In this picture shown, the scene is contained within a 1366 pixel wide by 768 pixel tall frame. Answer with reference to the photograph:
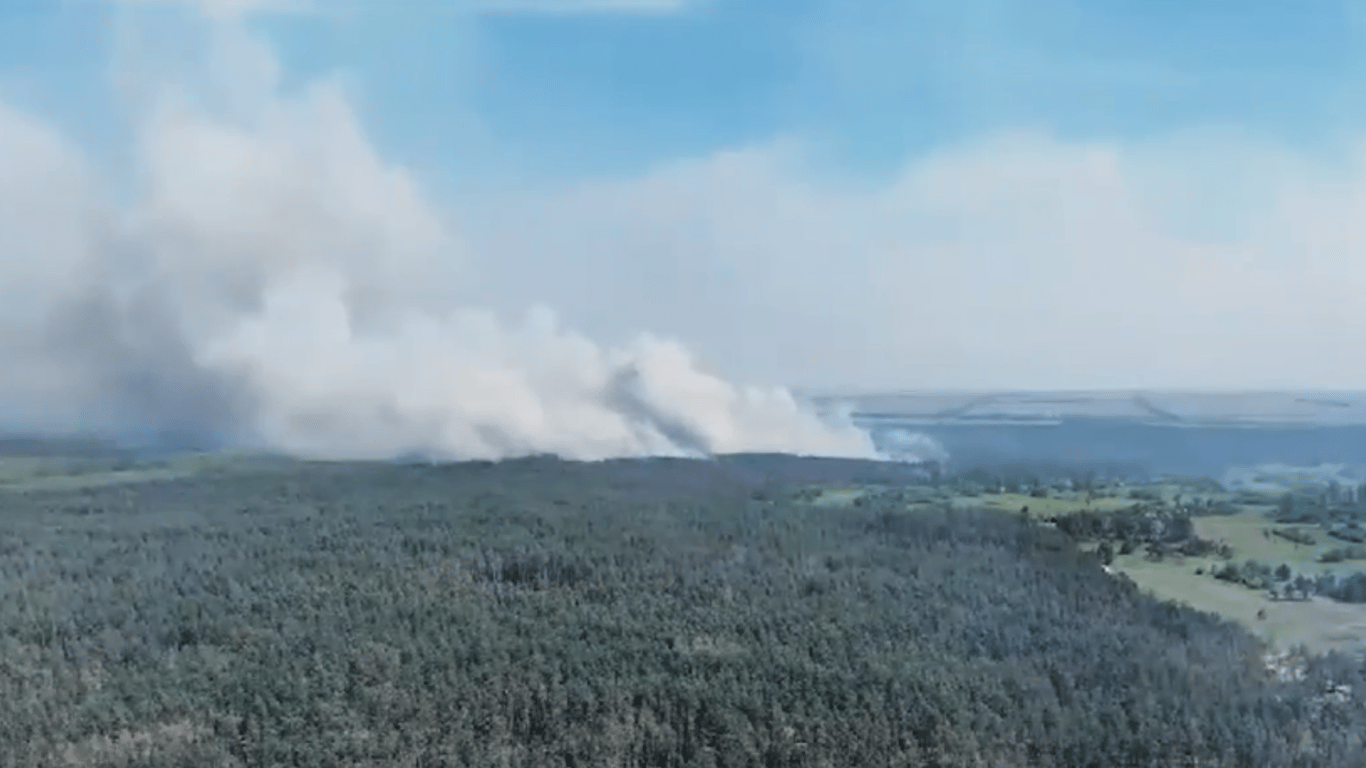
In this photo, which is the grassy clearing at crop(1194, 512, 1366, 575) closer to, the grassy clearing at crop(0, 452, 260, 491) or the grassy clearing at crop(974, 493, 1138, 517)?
the grassy clearing at crop(974, 493, 1138, 517)

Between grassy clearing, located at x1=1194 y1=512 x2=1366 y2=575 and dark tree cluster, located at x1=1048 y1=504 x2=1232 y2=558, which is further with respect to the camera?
A: dark tree cluster, located at x1=1048 y1=504 x2=1232 y2=558

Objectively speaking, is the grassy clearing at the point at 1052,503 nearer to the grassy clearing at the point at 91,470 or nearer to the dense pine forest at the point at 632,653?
the dense pine forest at the point at 632,653

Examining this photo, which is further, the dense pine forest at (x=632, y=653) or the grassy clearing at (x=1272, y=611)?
the dense pine forest at (x=632, y=653)

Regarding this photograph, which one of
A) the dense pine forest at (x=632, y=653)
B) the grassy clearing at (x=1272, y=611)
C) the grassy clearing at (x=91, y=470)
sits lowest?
the dense pine forest at (x=632, y=653)

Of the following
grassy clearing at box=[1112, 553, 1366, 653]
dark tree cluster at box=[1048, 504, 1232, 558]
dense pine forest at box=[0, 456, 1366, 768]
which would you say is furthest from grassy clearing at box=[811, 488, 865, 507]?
grassy clearing at box=[1112, 553, 1366, 653]

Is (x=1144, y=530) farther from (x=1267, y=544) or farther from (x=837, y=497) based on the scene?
(x=837, y=497)

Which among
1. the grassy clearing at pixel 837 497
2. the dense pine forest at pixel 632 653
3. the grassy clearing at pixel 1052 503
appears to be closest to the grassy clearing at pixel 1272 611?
the dense pine forest at pixel 632 653

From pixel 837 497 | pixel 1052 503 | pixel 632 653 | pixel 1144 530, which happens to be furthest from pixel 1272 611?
pixel 837 497

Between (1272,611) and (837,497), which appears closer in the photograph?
(1272,611)
